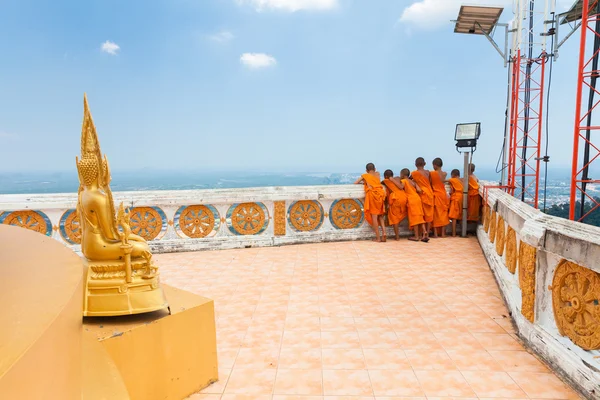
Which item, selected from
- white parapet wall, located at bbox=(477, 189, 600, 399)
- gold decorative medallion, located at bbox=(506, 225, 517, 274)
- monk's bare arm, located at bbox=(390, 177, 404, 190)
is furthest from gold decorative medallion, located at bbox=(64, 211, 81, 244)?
white parapet wall, located at bbox=(477, 189, 600, 399)

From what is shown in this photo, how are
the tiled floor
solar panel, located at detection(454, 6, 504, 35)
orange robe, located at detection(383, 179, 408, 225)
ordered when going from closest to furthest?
1. the tiled floor
2. orange robe, located at detection(383, 179, 408, 225)
3. solar panel, located at detection(454, 6, 504, 35)

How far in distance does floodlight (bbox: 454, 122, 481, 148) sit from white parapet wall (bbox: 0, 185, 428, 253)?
2047mm

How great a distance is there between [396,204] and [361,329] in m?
4.12

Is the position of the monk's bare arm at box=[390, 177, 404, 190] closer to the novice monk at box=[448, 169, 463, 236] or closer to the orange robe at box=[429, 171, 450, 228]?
the orange robe at box=[429, 171, 450, 228]

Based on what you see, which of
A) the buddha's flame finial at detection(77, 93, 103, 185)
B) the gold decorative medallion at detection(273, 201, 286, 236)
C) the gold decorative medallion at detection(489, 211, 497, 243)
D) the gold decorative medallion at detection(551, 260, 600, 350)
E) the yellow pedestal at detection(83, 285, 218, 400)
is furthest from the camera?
the gold decorative medallion at detection(273, 201, 286, 236)

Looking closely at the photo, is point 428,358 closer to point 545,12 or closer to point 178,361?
point 178,361

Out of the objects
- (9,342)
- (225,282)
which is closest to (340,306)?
(225,282)

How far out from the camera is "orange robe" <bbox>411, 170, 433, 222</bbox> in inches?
301

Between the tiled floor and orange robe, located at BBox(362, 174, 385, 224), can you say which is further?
orange robe, located at BBox(362, 174, 385, 224)

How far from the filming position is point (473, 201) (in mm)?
7859

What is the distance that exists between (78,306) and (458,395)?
96.5 inches

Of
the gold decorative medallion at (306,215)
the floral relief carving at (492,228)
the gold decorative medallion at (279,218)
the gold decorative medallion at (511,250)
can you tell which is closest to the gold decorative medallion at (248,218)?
the gold decorative medallion at (279,218)

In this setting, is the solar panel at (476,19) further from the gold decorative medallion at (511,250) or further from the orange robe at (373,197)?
the gold decorative medallion at (511,250)

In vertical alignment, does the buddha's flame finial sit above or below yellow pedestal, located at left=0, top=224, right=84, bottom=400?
above
